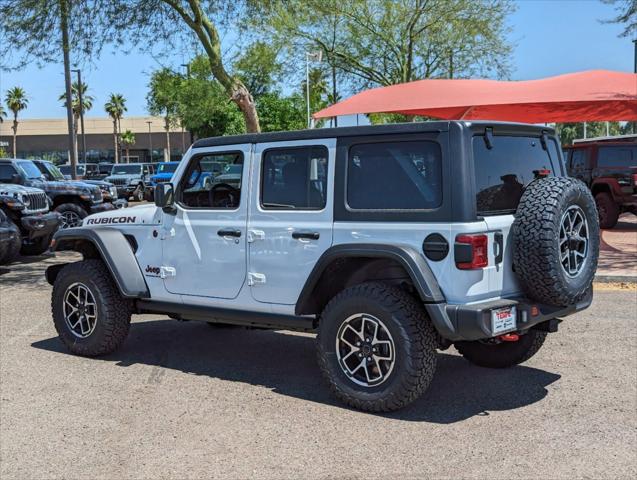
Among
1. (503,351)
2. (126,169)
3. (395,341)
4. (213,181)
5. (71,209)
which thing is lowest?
(503,351)

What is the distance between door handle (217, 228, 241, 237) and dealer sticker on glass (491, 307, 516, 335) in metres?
2.04

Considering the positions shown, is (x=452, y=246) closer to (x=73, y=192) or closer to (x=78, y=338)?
(x=78, y=338)

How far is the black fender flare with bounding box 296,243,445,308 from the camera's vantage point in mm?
4547

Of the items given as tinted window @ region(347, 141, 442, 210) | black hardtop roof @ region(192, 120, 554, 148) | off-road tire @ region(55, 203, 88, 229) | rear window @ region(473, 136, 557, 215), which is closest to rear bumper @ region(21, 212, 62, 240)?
off-road tire @ region(55, 203, 88, 229)

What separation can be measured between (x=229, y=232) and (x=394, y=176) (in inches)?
56.6

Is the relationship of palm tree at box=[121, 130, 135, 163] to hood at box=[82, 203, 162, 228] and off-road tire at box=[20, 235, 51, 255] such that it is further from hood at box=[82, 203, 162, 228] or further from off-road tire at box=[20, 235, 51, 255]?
hood at box=[82, 203, 162, 228]

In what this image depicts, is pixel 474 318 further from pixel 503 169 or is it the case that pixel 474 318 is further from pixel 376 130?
pixel 376 130

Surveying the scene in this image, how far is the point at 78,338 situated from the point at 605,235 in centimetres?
1247

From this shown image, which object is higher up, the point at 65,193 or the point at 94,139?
the point at 94,139

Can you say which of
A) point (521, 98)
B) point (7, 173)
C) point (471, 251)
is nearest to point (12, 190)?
point (7, 173)

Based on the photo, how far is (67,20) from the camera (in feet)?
43.1

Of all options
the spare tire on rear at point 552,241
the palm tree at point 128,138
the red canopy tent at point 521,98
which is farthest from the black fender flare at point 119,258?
the palm tree at point 128,138

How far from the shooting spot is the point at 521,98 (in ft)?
42.7

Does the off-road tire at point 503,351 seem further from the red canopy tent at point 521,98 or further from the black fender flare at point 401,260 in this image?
the red canopy tent at point 521,98
